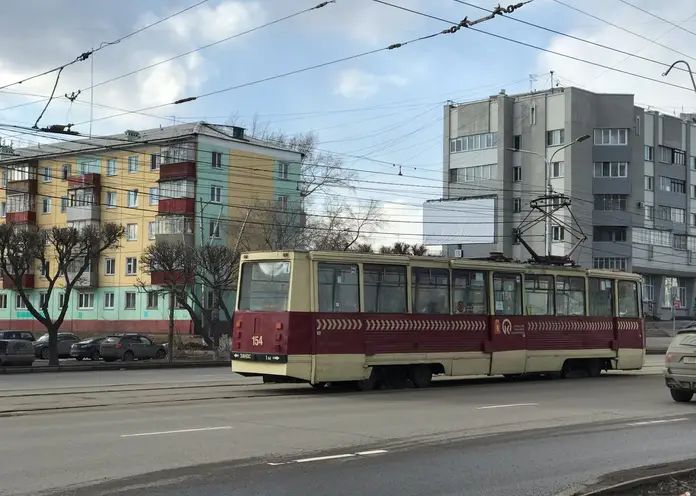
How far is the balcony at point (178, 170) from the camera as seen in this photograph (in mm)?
58188

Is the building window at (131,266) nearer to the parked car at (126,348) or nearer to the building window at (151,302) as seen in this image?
the building window at (151,302)

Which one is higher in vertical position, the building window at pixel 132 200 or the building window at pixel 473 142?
the building window at pixel 473 142

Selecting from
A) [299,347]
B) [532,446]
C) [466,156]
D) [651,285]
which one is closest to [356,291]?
[299,347]

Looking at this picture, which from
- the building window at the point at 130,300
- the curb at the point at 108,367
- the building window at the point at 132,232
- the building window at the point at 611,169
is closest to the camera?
the curb at the point at 108,367

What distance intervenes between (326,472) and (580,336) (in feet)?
54.9

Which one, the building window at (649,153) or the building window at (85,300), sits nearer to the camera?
the building window at (85,300)

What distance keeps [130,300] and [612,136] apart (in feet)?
138

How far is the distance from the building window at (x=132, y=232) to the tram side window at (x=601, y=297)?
43422 millimetres

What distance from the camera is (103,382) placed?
22.9 m

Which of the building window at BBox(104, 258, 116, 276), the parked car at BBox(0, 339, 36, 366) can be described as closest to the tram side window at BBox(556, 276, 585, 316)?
the parked car at BBox(0, 339, 36, 366)

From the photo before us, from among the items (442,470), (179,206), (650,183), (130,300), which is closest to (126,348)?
(179,206)

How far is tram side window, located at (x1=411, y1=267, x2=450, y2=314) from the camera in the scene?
2031 centimetres

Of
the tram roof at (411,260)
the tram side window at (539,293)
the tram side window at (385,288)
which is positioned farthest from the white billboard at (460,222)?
the tram side window at (385,288)

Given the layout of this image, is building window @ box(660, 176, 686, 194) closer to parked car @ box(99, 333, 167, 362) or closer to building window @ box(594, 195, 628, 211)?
building window @ box(594, 195, 628, 211)
